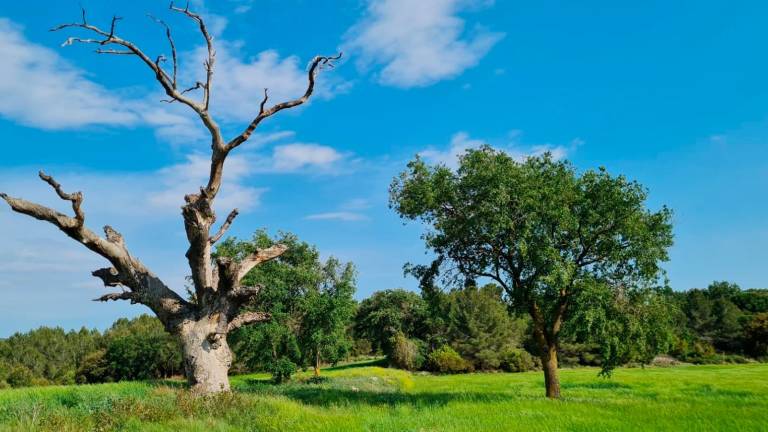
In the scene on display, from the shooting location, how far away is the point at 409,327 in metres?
80.2

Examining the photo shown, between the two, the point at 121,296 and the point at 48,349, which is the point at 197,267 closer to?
the point at 121,296

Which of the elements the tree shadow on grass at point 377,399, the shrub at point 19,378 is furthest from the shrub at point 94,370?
the tree shadow on grass at point 377,399

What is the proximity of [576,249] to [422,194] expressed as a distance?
7379 millimetres

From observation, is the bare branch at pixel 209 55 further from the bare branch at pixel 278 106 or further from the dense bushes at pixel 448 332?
the dense bushes at pixel 448 332

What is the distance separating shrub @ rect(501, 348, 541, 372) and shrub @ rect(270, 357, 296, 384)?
3901cm

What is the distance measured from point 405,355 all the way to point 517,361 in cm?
1534

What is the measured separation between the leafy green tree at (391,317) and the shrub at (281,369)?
3599cm

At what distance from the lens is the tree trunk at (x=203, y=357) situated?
17.0 meters

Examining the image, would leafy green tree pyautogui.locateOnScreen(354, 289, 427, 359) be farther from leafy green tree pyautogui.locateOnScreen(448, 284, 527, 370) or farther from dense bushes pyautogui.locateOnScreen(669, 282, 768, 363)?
dense bushes pyautogui.locateOnScreen(669, 282, 768, 363)

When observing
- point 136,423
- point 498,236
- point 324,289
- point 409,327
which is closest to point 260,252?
point 136,423

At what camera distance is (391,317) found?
78688 millimetres

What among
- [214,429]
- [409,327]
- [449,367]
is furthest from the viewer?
[409,327]

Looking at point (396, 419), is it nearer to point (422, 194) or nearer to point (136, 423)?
point (136, 423)

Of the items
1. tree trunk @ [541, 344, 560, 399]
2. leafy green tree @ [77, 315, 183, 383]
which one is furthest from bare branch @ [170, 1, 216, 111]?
leafy green tree @ [77, 315, 183, 383]
